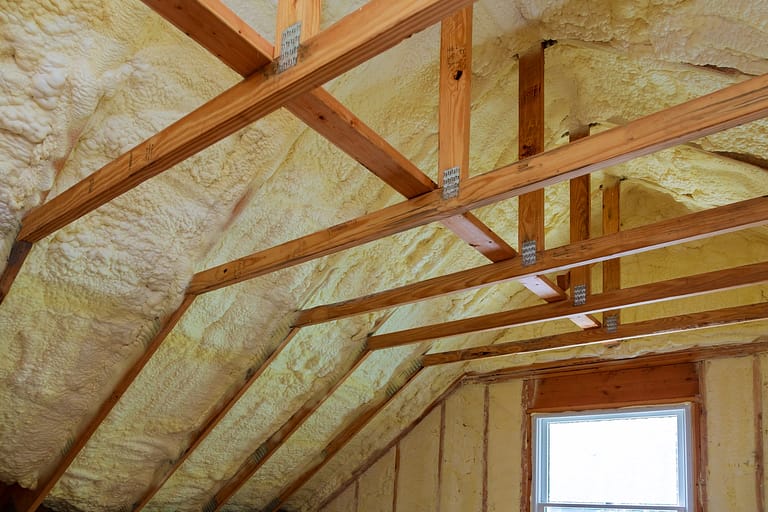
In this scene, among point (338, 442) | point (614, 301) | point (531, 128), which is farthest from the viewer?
point (338, 442)

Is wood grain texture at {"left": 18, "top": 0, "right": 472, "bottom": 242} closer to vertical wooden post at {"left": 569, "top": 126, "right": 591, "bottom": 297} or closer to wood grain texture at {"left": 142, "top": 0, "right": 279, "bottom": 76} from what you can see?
wood grain texture at {"left": 142, "top": 0, "right": 279, "bottom": 76}

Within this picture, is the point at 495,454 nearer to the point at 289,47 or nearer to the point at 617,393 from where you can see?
the point at 617,393

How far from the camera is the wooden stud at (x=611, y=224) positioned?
4480 mm

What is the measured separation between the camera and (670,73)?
3.34 metres

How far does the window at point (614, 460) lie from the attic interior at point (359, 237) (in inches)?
4.5

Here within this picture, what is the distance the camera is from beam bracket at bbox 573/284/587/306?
4016mm

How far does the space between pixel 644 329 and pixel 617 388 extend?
39.2 inches

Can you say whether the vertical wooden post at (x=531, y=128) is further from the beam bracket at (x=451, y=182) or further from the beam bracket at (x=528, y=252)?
the beam bracket at (x=451, y=182)

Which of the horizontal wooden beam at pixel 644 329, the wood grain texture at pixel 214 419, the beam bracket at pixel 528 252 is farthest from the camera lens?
the wood grain texture at pixel 214 419

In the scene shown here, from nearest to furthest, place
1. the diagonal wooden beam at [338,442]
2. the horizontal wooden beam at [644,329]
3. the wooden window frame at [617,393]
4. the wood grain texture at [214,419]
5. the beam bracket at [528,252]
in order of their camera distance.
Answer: the beam bracket at [528,252] < the horizontal wooden beam at [644,329] < the wood grain texture at [214,419] < the wooden window frame at [617,393] < the diagonal wooden beam at [338,442]

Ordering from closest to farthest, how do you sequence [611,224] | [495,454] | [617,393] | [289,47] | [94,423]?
[289,47] < [94,423] < [611,224] < [617,393] < [495,454]

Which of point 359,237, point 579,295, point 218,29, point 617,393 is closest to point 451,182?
point 359,237

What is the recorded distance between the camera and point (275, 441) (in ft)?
18.4

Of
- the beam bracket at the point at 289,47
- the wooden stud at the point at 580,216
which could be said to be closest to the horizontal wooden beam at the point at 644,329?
the wooden stud at the point at 580,216
